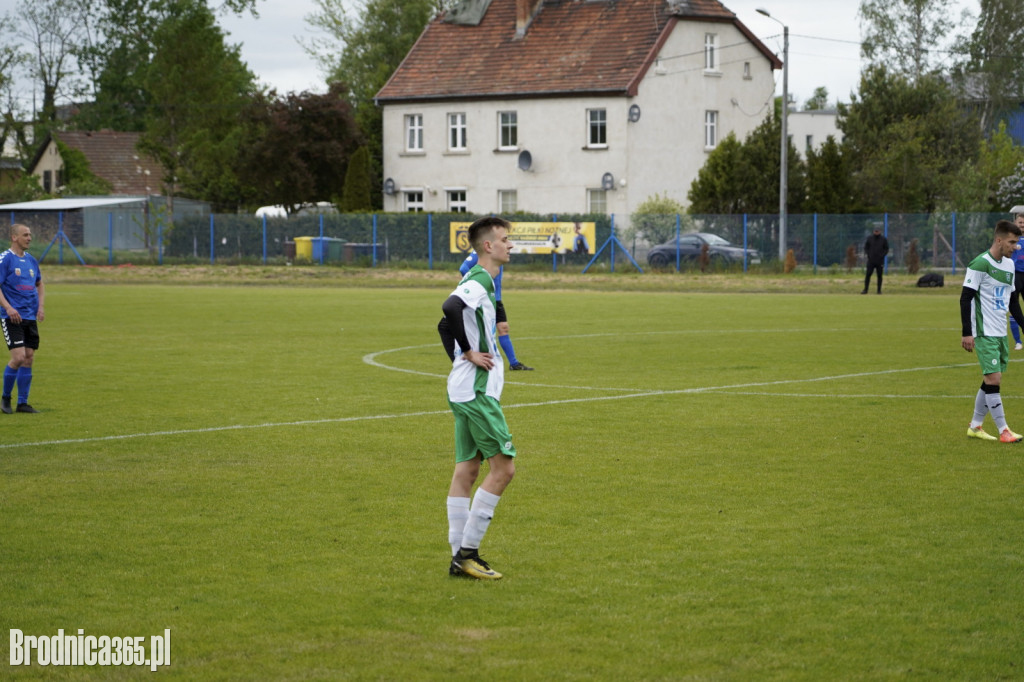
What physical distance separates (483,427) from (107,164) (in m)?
82.7

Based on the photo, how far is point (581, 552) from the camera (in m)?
7.93

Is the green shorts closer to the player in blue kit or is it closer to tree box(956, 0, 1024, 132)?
the player in blue kit

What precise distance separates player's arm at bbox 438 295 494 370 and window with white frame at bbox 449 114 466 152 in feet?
177

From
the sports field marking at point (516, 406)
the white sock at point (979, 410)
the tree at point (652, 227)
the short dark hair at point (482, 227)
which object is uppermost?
the tree at point (652, 227)

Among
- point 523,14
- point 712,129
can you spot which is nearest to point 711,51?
point 712,129

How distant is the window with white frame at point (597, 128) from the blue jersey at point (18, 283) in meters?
44.1

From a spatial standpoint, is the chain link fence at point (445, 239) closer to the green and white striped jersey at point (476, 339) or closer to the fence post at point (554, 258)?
the fence post at point (554, 258)

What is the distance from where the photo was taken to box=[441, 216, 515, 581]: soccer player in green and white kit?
732 cm

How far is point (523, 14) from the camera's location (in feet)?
199

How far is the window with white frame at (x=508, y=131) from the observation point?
59.1 meters

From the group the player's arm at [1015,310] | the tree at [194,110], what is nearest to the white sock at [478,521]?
the player's arm at [1015,310]

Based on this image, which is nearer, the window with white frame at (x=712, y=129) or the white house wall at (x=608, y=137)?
the white house wall at (x=608, y=137)

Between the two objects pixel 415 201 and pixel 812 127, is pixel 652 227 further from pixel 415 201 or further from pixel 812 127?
pixel 812 127

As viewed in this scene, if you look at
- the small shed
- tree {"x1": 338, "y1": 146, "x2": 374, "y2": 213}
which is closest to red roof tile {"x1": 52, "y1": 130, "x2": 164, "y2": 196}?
the small shed
